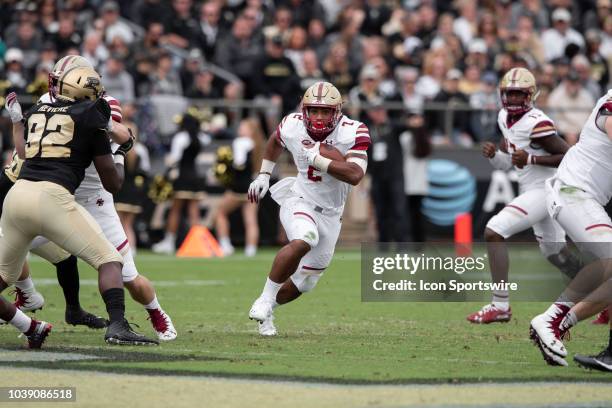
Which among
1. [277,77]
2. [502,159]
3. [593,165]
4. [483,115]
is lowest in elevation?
[483,115]

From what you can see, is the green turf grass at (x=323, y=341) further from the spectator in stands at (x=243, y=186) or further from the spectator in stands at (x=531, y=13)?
the spectator in stands at (x=531, y=13)

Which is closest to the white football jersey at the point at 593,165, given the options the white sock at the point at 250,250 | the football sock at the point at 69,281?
the football sock at the point at 69,281

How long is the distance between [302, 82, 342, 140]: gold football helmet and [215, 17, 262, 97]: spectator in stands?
10.3m

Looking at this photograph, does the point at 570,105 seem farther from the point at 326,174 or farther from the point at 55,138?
the point at 55,138

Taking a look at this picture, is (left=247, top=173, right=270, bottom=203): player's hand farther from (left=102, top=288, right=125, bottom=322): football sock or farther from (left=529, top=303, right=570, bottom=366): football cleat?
(left=529, top=303, right=570, bottom=366): football cleat

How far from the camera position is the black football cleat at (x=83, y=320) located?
9.60m

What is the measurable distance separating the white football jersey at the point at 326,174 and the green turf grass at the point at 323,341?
1007 mm

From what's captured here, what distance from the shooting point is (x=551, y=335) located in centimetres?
795

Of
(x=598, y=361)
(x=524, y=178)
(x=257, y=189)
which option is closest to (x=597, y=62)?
(x=524, y=178)

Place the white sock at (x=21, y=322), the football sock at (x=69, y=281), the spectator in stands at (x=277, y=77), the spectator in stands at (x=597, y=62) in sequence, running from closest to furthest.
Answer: the white sock at (x=21, y=322), the football sock at (x=69, y=281), the spectator in stands at (x=277, y=77), the spectator in stands at (x=597, y=62)

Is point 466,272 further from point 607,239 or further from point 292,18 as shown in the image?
point 292,18

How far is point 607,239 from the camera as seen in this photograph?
26.5ft

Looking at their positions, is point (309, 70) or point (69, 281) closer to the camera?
point (69, 281)

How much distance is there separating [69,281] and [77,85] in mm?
1968
